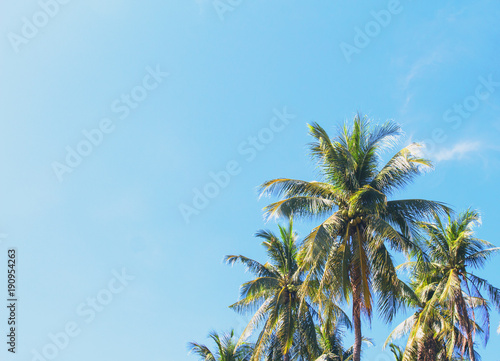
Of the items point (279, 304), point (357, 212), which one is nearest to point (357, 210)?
point (357, 212)

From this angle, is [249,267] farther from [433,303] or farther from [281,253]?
[433,303]

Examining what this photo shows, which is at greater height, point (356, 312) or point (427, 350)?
point (427, 350)

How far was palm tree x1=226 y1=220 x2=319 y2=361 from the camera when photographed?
73.3ft

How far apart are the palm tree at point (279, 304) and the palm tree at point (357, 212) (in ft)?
14.9

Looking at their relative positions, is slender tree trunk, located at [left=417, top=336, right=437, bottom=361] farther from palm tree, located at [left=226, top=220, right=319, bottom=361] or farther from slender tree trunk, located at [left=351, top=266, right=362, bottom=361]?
slender tree trunk, located at [left=351, top=266, right=362, bottom=361]

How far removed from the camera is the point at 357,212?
17688 millimetres

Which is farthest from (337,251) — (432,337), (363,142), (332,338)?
(332,338)

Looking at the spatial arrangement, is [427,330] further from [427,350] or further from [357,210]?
[357,210]

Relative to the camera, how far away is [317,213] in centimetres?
1852

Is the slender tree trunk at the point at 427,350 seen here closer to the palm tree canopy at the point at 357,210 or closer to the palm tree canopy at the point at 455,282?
the palm tree canopy at the point at 455,282

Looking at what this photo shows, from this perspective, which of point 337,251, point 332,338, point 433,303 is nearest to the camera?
point 337,251

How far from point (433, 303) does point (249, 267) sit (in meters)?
8.89

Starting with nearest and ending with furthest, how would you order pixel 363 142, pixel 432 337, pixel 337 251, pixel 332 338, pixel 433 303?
pixel 337 251
pixel 363 142
pixel 433 303
pixel 432 337
pixel 332 338

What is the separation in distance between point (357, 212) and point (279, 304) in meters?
7.64
